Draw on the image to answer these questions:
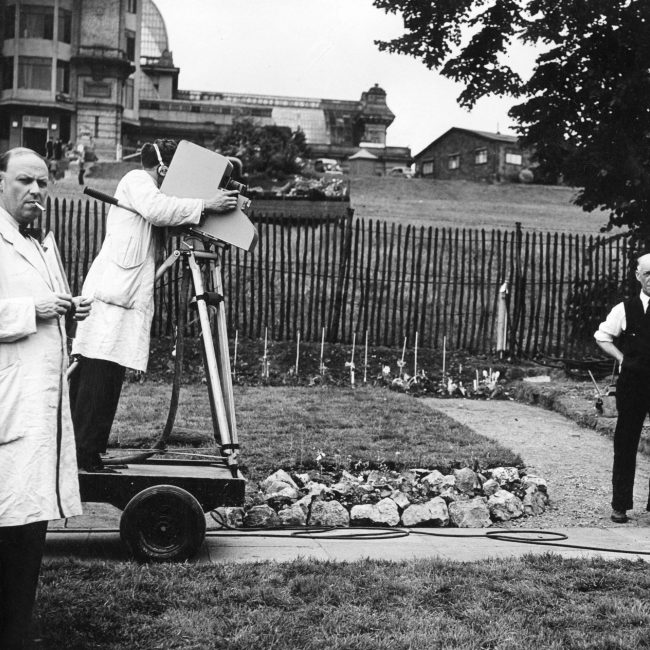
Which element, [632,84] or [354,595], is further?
[632,84]

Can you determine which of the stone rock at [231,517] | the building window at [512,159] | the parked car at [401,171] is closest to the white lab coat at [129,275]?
the stone rock at [231,517]

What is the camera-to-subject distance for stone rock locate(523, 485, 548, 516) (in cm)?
756

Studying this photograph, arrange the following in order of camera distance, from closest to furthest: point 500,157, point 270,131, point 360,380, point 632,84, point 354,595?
1. point 354,595
2. point 632,84
3. point 360,380
4. point 270,131
5. point 500,157

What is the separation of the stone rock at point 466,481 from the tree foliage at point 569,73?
4904 mm

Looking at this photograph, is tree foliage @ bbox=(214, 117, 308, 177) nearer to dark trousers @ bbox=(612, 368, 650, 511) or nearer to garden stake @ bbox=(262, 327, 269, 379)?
garden stake @ bbox=(262, 327, 269, 379)

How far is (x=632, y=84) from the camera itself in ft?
35.4

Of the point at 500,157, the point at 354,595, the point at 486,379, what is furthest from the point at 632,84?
the point at 500,157

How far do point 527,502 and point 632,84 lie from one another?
5215 millimetres

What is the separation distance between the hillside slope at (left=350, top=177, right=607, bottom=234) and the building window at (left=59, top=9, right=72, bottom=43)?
27499 mm

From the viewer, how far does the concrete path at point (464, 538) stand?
5910mm

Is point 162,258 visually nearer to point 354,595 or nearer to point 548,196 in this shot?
point 354,595

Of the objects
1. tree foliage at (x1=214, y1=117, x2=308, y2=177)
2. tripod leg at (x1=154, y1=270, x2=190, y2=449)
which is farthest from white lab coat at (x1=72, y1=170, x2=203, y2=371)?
tree foliage at (x1=214, y1=117, x2=308, y2=177)

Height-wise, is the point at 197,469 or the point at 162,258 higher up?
the point at 162,258

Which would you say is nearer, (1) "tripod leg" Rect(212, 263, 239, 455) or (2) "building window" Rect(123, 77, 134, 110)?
(1) "tripod leg" Rect(212, 263, 239, 455)
